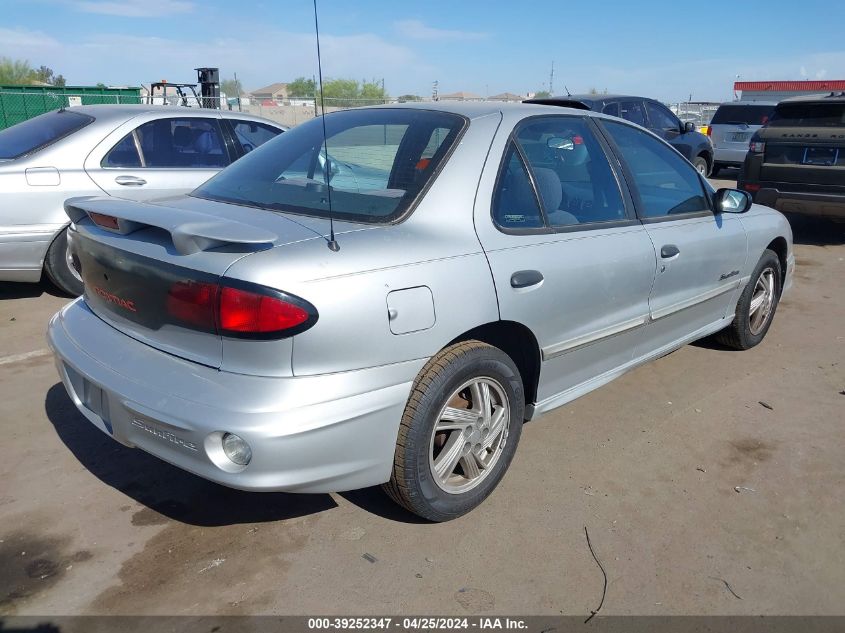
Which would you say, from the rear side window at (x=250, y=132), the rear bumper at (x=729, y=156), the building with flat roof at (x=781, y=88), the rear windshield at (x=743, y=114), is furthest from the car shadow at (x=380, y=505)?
the building with flat roof at (x=781, y=88)

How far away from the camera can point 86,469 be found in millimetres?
3248

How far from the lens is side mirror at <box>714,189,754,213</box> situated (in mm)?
4215

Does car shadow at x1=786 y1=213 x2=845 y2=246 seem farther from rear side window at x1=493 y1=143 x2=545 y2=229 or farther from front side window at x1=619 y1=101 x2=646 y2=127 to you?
rear side window at x1=493 y1=143 x2=545 y2=229

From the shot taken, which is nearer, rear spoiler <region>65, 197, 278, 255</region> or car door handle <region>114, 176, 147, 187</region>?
rear spoiler <region>65, 197, 278, 255</region>

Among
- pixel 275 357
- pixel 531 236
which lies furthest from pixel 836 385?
pixel 275 357

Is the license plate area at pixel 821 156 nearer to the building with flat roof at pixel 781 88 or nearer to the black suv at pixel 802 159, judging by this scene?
the black suv at pixel 802 159

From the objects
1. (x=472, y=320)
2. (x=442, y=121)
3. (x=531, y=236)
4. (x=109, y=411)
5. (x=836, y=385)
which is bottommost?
(x=836, y=385)

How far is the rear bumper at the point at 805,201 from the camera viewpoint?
798 cm

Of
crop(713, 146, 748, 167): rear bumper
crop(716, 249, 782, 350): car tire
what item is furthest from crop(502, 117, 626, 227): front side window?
crop(713, 146, 748, 167): rear bumper

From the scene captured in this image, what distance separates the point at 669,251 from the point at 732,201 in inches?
35.8

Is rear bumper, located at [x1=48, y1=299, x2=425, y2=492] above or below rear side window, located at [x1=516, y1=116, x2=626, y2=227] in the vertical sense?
below

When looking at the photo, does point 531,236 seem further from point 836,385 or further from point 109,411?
point 836,385

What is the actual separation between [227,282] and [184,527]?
1169 mm

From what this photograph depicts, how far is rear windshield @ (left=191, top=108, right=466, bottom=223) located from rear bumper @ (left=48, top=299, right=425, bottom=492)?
70cm
